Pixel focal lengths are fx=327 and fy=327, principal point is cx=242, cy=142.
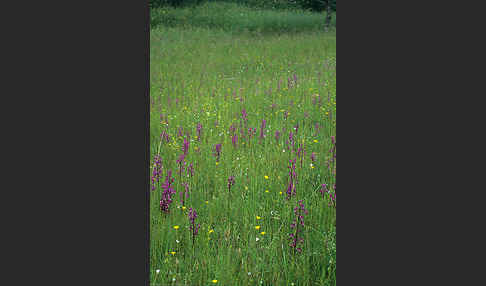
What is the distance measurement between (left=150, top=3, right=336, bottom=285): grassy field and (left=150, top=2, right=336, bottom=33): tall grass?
13.6 metres

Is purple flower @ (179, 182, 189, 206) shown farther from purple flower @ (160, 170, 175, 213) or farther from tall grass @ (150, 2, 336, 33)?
tall grass @ (150, 2, 336, 33)

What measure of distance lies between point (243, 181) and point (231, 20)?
20.5 meters

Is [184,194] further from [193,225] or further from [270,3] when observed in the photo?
[270,3]

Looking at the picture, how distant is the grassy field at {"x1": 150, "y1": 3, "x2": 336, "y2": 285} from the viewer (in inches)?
86.2

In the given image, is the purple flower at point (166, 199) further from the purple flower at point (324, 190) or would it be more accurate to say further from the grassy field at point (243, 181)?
the purple flower at point (324, 190)

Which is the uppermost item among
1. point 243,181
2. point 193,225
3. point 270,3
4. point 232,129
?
point 270,3

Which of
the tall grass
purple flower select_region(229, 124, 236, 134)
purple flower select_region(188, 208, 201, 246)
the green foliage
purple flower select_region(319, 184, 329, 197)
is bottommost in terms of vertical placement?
purple flower select_region(188, 208, 201, 246)

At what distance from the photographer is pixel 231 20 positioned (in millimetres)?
21906

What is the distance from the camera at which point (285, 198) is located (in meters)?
2.97

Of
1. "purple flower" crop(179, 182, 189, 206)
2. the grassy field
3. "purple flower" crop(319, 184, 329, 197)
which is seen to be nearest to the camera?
the grassy field

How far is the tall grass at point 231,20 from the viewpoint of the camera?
20.4 meters

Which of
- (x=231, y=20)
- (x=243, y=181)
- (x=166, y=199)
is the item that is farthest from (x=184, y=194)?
(x=231, y=20)

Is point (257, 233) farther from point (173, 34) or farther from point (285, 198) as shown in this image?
point (173, 34)

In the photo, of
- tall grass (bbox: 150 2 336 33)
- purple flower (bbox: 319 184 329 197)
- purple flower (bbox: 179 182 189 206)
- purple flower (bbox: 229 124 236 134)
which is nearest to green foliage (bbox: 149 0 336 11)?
tall grass (bbox: 150 2 336 33)
